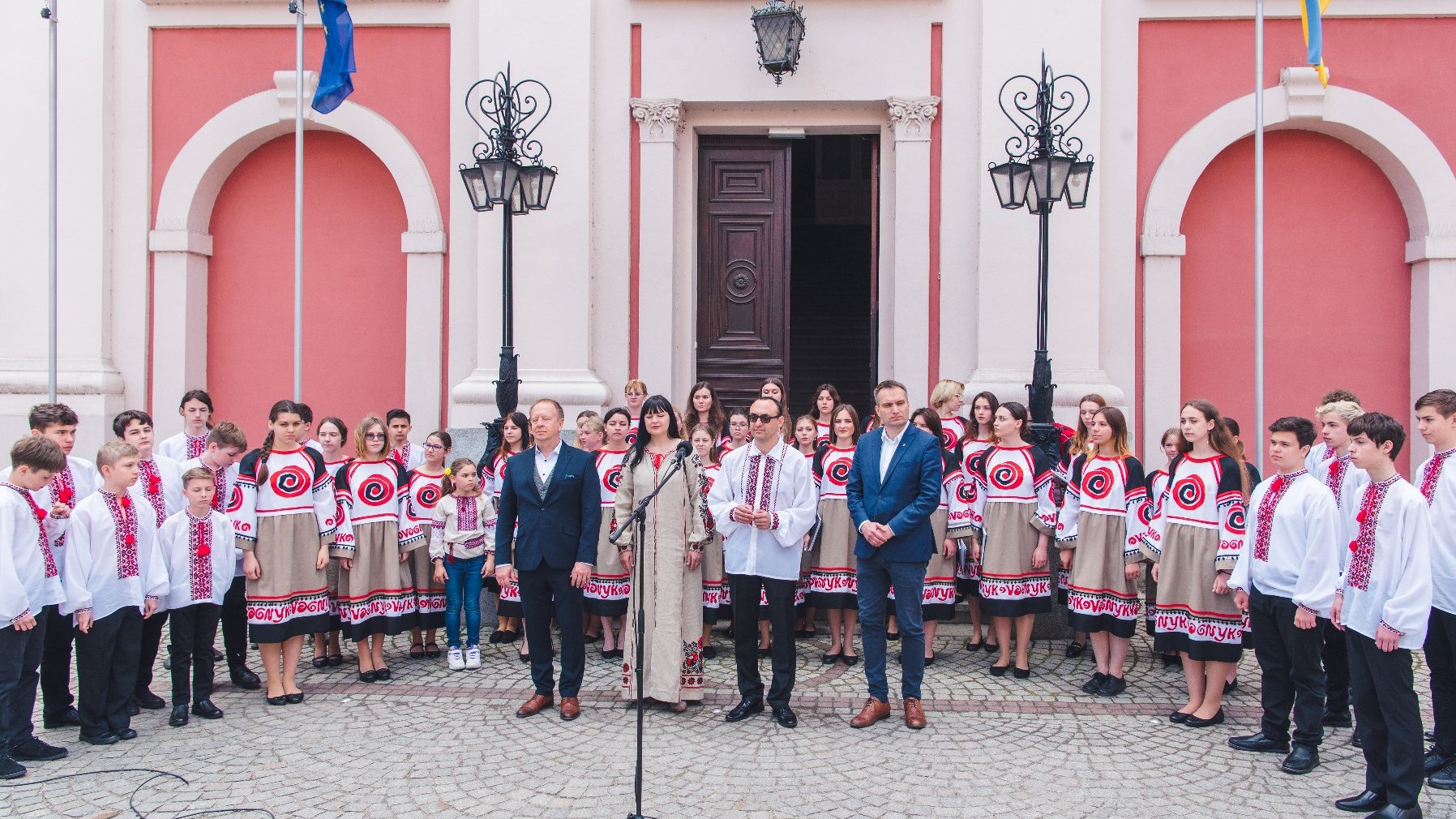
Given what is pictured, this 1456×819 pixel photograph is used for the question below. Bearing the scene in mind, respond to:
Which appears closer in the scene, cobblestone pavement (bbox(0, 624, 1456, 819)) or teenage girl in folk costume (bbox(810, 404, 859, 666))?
cobblestone pavement (bbox(0, 624, 1456, 819))

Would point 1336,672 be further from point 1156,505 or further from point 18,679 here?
point 18,679

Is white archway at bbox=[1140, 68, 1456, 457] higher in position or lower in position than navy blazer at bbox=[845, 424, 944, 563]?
higher

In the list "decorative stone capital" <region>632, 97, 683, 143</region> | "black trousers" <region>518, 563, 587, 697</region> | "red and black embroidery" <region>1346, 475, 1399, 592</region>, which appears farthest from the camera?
"decorative stone capital" <region>632, 97, 683, 143</region>

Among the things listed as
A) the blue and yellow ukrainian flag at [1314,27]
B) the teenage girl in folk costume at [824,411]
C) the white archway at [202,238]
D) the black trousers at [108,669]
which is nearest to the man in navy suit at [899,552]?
the teenage girl in folk costume at [824,411]

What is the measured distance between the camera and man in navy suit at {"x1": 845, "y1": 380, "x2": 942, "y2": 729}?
5730 millimetres

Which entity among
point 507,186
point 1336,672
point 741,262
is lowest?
point 1336,672

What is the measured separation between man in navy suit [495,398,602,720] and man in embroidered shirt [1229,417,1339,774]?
140 inches

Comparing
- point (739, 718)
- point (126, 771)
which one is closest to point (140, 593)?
point (126, 771)

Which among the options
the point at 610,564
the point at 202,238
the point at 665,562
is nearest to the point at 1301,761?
the point at 665,562

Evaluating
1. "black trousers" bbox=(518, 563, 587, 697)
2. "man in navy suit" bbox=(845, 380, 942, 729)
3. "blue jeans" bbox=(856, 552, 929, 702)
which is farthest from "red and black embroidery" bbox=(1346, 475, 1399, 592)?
"black trousers" bbox=(518, 563, 587, 697)

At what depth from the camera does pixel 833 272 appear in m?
16.8

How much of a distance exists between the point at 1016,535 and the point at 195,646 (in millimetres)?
5142

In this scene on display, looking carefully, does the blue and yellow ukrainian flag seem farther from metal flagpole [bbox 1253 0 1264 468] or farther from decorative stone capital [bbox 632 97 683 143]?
decorative stone capital [bbox 632 97 683 143]

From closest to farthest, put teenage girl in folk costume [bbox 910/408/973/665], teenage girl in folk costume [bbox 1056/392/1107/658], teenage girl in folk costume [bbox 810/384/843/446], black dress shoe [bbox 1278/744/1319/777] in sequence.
Result: 1. black dress shoe [bbox 1278/744/1319/777]
2. teenage girl in folk costume [bbox 1056/392/1107/658]
3. teenage girl in folk costume [bbox 910/408/973/665]
4. teenage girl in folk costume [bbox 810/384/843/446]
